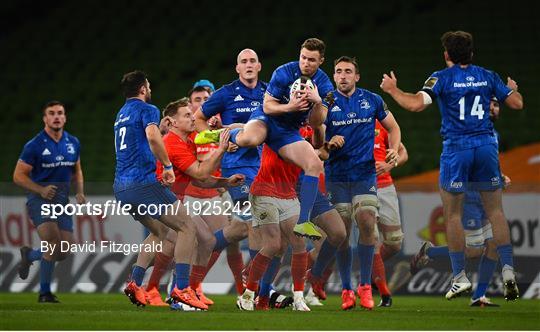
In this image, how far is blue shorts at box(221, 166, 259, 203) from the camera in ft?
34.4

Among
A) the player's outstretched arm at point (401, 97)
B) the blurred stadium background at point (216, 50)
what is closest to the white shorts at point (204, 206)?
the player's outstretched arm at point (401, 97)

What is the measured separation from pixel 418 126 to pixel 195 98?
25.1ft

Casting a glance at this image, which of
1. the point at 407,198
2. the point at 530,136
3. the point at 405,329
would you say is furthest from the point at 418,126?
the point at 405,329

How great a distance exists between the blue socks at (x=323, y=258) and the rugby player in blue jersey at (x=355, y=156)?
234mm

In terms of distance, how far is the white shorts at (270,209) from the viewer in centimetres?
945

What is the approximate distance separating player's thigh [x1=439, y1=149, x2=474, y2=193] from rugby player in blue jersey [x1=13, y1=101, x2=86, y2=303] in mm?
4091

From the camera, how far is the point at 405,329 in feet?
24.9

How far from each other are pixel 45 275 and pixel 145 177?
7.46ft

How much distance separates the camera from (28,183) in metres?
11.8

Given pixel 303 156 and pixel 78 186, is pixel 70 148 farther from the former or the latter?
pixel 303 156

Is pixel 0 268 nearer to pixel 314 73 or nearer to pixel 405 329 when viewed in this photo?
pixel 314 73

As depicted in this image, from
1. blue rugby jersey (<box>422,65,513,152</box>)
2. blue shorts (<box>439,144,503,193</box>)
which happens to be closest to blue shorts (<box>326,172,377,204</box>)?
blue shorts (<box>439,144,503,193</box>)

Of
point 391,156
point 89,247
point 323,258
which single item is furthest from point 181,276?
point 89,247

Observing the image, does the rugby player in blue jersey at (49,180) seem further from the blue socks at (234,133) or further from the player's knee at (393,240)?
the player's knee at (393,240)
